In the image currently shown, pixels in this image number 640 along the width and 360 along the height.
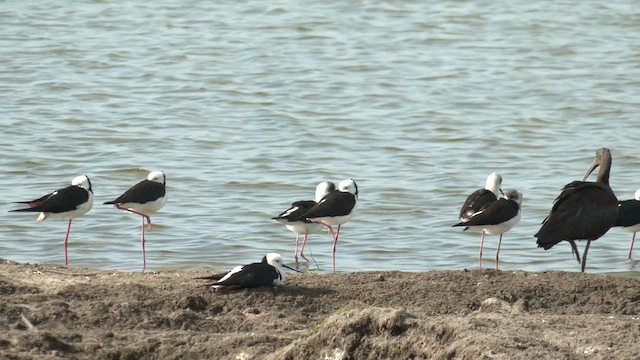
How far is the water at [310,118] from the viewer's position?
1448 centimetres

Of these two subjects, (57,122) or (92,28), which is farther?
(92,28)

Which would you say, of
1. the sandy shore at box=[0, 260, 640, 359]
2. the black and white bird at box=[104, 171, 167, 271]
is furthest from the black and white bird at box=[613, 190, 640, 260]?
the black and white bird at box=[104, 171, 167, 271]

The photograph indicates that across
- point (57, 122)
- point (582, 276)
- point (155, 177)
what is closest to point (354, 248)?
point (155, 177)

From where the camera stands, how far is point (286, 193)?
16578mm

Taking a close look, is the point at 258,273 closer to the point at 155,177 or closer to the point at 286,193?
the point at 155,177

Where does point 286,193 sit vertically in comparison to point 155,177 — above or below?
below

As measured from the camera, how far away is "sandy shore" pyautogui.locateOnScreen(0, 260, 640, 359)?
8.04 m

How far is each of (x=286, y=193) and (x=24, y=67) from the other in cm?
1069

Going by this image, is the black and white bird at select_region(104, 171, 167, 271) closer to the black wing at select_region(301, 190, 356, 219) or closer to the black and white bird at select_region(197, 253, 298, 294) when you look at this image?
the black wing at select_region(301, 190, 356, 219)

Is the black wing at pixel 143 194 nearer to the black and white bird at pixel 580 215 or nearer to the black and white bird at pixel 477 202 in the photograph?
the black and white bird at pixel 477 202

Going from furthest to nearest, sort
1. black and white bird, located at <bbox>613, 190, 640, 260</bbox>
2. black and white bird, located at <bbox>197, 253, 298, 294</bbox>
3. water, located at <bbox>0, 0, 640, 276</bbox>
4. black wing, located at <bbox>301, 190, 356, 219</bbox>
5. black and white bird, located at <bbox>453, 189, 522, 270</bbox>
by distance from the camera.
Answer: water, located at <bbox>0, 0, 640, 276</bbox>, black and white bird, located at <bbox>613, 190, 640, 260</bbox>, black wing, located at <bbox>301, 190, 356, 219</bbox>, black and white bird, located at <bbox>453, 189, 522, 270</bbox>, black and white bird, located at <bbox>197, 253, 298, 294</bbox>

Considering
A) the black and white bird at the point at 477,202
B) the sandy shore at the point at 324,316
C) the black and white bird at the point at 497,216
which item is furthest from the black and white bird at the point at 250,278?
the black and white bird at the point at 477,202

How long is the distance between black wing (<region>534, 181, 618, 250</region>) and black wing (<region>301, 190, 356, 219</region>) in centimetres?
207

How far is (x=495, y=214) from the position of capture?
1227cm
